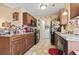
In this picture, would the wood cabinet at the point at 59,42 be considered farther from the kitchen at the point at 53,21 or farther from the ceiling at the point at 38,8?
the ceiling at the point at 38,8

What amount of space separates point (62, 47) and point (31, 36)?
1735mm

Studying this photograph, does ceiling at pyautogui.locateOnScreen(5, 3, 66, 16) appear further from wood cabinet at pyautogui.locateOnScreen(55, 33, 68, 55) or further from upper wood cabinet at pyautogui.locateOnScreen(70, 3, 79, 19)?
wood cabinet at pyautogui.locateOnScreen(55, 33, 68, 55)

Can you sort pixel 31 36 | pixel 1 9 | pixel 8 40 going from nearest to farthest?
pixel 1 9 < pixel 8 40 < pixel 31 36

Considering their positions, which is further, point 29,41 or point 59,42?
point 29,41

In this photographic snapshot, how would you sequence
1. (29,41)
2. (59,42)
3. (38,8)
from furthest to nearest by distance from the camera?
(29,41) < (59,42) < (38,8)

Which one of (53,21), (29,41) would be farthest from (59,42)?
(29,41)

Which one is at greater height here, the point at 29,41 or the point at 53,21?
the point at 53,21

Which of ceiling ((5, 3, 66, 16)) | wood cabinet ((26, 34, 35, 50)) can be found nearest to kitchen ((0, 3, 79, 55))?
ceiling ((5, 3, 66, 16))

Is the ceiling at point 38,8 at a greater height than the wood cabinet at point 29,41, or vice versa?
the ceiling at point 38,8

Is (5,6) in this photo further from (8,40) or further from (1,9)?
(8,40)

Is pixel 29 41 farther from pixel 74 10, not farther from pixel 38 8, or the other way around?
pixel 74 10

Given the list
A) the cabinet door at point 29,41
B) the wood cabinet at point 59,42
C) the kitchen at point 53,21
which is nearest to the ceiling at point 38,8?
the kitchen at point 53,21
